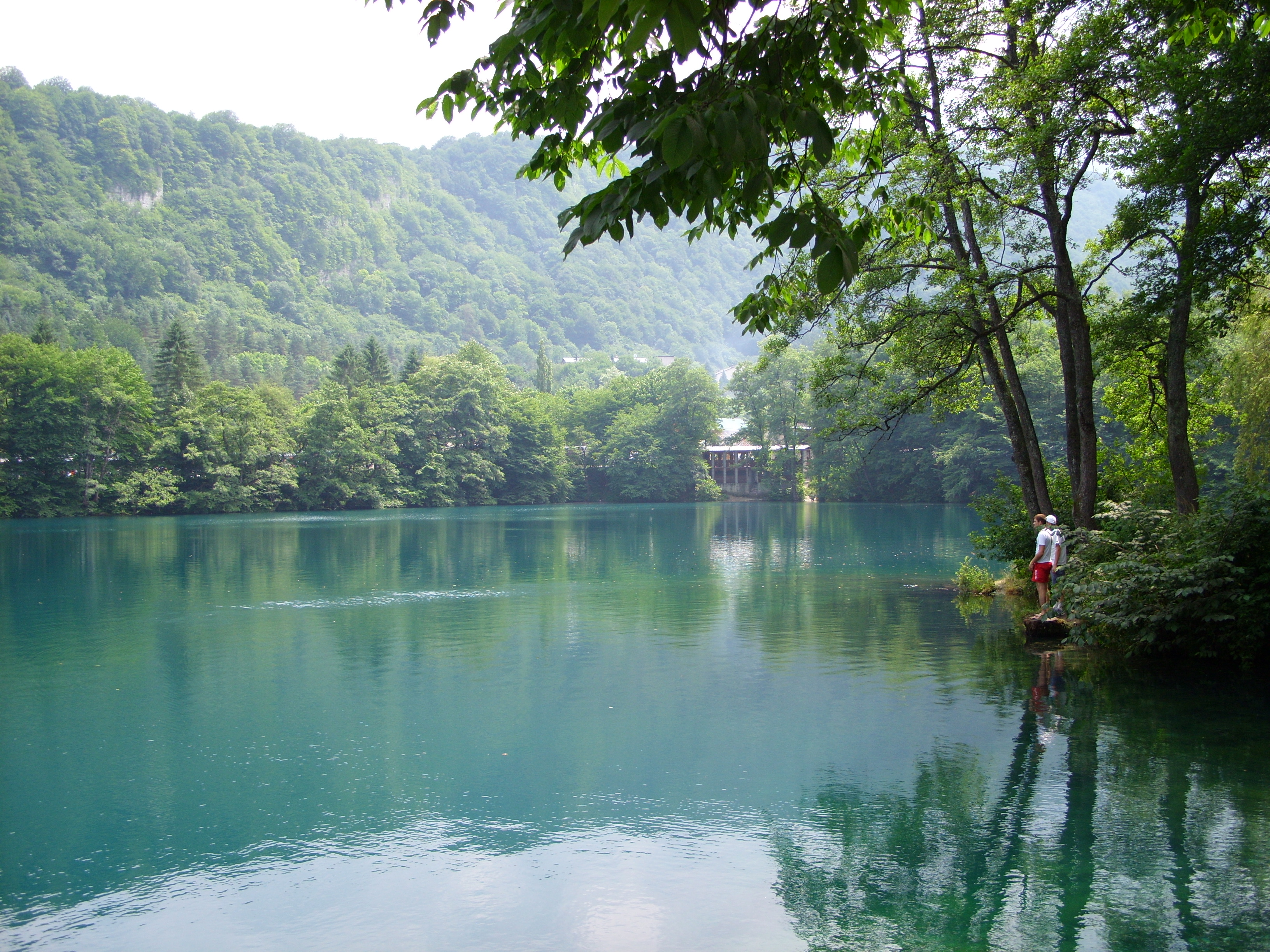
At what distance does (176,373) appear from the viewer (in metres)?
66.3

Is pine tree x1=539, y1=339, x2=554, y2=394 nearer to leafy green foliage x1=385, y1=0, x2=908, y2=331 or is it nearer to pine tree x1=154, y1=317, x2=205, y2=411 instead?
pine tree x1=154, y1=317, x2=205, y2=411

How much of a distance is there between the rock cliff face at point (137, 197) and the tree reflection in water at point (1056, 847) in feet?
623

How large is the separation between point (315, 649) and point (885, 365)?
33.1 feet

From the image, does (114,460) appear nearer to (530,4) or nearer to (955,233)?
(955,233)

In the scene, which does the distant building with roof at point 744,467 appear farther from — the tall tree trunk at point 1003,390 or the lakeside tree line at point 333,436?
the tall tree trunk at point 1003,390

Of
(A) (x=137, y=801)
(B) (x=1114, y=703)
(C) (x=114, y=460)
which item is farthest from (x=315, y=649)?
(C) (x=114, y=460)

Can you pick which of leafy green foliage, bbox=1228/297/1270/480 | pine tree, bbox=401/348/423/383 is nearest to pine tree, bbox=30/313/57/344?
pine tree, bbox=401/348/423/383

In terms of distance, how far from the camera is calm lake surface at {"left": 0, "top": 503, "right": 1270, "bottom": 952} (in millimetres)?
5223

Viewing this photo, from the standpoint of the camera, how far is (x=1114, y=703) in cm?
961

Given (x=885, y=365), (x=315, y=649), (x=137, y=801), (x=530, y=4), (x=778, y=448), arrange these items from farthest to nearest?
(x=778, y=448) → (x=885, y=365) → (x=315, y=649) → (x=137, y=801) → (x=530, y=4)

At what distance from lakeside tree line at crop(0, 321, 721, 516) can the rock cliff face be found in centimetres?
11103

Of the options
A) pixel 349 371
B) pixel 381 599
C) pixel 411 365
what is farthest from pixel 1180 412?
pixel 411 365

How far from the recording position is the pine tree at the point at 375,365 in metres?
78.3

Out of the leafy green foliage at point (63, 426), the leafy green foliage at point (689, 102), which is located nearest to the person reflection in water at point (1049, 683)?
the leafy green foliage at point (689, 102)
